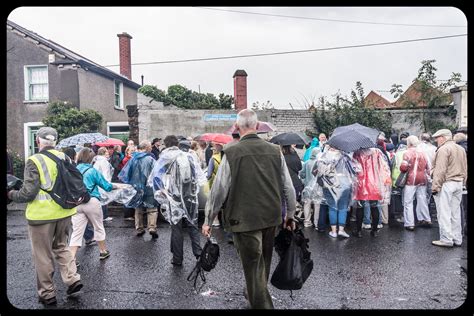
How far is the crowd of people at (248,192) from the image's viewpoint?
3.77 m

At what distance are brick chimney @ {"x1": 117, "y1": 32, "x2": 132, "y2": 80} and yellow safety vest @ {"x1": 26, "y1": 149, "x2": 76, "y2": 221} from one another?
67.6 feet

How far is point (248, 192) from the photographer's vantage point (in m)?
3.74

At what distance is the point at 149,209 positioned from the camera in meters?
7.28

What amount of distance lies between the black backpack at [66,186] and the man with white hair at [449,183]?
5514 mm

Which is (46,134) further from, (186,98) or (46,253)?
(186,98)

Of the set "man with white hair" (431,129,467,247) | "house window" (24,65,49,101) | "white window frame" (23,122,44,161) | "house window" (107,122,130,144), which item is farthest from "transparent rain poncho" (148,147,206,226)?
"house window" (24,65,49,101)

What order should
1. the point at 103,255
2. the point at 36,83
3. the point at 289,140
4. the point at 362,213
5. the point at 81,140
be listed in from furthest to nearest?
the point at 36,83 → the point at 81,140 → the point at 289,140 → the point at 362,213 → the point at 103,255

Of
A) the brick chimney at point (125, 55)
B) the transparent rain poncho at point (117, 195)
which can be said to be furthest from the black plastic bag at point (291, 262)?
the brick chimney at point (125, 55)

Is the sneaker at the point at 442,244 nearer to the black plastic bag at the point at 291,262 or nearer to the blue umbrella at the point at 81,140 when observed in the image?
the black plastic bag at the point at 291,262

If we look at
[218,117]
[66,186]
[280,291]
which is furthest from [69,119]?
[280,291]

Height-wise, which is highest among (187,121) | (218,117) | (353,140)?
(218,117)

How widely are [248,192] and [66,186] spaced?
217 centimetres
